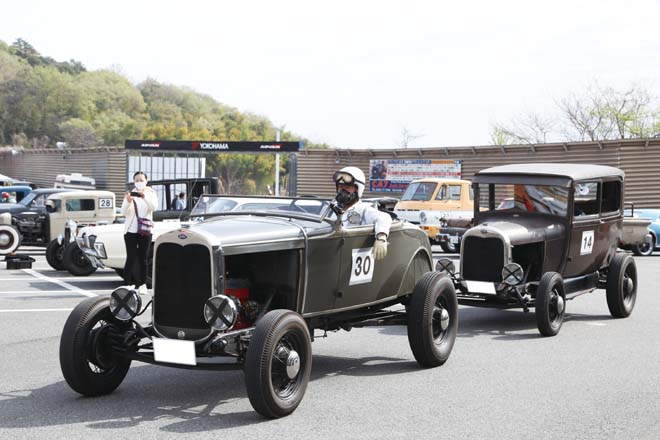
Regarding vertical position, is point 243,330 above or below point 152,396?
above

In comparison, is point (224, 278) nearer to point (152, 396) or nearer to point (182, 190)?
point (152, 396)

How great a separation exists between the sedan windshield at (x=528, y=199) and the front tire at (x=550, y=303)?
1.27m

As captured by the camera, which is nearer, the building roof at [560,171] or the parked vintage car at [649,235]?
the building roof at [560,171]

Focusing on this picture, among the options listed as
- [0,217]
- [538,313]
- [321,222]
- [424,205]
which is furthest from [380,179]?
[321,222]

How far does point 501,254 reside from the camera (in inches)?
433

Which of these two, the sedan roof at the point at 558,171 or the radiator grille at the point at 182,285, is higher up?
the sedan roof at the point at 558,171

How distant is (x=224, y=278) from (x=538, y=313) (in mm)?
5017

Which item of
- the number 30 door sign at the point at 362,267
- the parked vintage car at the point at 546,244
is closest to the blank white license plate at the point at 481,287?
the parked vintage car at the point at 546,244

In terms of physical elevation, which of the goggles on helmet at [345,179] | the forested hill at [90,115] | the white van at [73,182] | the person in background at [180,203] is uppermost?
the forested hill at [90,115]

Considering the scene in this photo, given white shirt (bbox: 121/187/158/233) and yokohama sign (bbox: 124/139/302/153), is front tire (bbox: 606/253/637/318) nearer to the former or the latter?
white shirt (bbox: 121/187/158/233)

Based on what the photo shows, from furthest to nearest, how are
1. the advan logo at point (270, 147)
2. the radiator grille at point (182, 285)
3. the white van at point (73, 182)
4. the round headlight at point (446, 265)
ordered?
1. the white van at point (73, 182)
2. the advan logo at point (270, 147)
3. the round headlight at point (446, 265)
4. the radiator grille at point (182, 285)

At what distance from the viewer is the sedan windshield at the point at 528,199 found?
38.3 ft

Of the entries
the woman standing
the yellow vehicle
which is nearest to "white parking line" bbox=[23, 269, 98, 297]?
the woman standing

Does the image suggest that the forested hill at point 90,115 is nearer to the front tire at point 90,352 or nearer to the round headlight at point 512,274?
the round headlight at point 512,274
